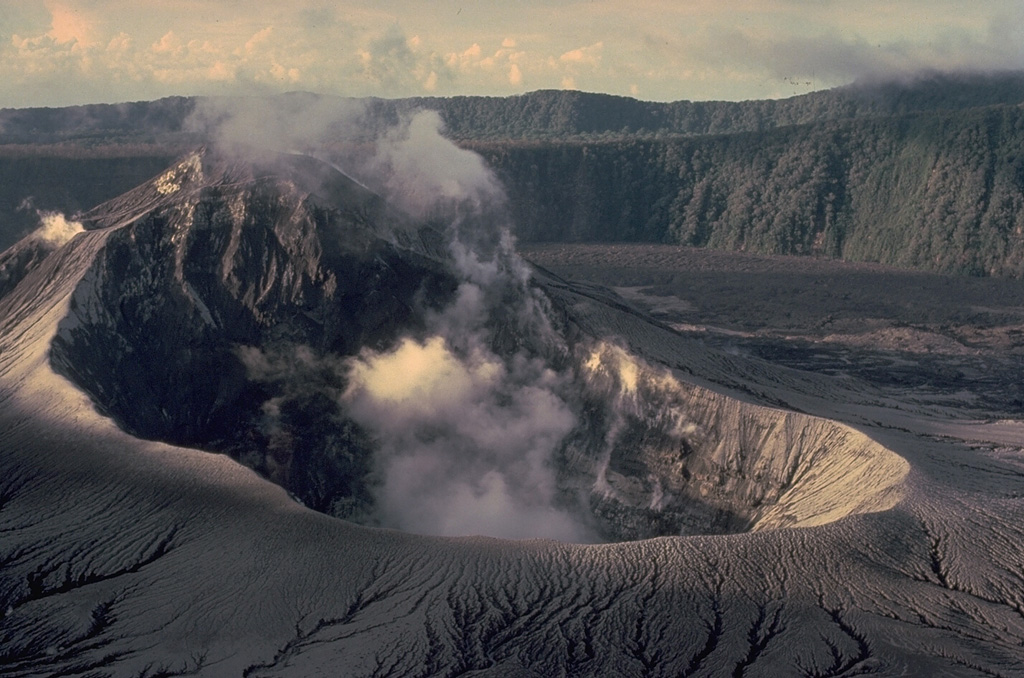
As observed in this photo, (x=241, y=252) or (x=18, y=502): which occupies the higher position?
(x=241, y=252)

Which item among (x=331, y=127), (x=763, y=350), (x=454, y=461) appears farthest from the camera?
(x=763, y=350)

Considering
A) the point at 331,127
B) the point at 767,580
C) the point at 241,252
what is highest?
the point at 331,127

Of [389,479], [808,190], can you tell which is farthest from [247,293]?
[808,190]

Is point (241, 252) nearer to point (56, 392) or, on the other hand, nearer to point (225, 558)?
point (56, 392)

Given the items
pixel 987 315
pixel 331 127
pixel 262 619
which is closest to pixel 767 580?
pixel 262 619

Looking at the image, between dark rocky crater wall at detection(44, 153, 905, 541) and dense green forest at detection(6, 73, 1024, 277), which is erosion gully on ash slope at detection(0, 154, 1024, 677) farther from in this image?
dense green forest at detection(6, 73, 1024, 277)

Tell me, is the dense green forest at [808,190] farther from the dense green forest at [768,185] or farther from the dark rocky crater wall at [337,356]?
the dark rocky crater wall at [337,356]
